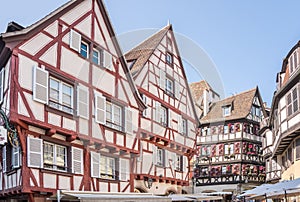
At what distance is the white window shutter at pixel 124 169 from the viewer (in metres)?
16.1

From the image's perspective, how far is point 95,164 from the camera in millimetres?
14414

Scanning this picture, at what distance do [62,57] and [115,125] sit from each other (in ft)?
11.6

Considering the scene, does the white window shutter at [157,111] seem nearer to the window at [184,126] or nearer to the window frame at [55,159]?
the window at [184,126]

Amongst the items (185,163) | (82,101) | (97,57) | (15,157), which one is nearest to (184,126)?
(185,163)

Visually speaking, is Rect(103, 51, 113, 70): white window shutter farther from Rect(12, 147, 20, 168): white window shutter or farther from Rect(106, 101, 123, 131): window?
Rect(12, 147, 20, 168): white window shutter

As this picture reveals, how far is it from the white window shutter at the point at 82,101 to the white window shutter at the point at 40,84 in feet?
5.07

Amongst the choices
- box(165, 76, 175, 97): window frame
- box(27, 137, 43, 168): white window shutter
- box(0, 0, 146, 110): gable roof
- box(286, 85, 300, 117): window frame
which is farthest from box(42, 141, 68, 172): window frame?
box(286, 85, 300, 117): window frame

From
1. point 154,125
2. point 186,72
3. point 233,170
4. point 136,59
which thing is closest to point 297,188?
point 154,125

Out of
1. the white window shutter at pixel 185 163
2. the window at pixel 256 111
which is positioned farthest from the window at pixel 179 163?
the window at pixel 256 111

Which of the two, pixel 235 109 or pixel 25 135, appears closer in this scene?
pixel 25 135

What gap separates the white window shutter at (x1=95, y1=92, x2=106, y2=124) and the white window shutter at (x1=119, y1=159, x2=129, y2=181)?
2.23 meters

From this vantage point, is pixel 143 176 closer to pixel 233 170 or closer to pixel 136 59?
pixel 136 59

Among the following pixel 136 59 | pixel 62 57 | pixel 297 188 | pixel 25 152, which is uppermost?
pixel 136 59

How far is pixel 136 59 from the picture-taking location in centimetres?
2048
